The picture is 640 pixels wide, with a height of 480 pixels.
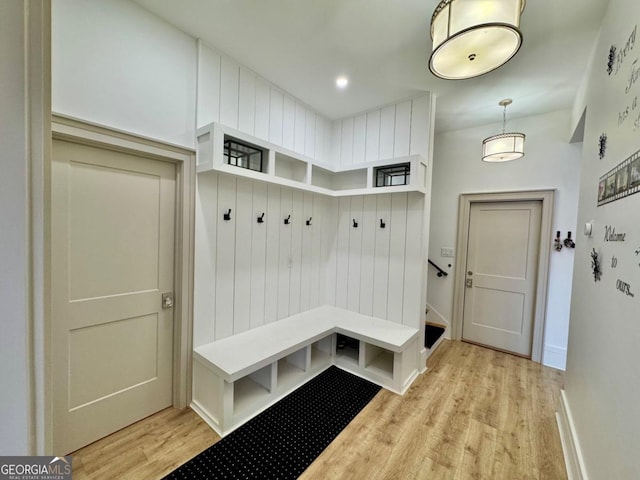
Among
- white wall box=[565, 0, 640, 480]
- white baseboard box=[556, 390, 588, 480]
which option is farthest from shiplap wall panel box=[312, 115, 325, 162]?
white baseboard box=[556, 390, 588, 480]

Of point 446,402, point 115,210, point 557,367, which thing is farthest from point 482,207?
point 115,210

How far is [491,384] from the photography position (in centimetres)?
266

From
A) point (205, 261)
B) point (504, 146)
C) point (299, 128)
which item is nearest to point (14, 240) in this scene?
point (205, 261)

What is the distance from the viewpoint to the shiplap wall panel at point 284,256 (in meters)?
2.87

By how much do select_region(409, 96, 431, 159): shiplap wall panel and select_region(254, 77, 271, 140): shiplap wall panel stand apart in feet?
4.91

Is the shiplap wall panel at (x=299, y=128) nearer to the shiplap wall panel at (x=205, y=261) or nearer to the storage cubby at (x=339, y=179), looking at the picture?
the storage cubby at (x=339, y=179)

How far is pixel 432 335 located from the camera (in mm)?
3504

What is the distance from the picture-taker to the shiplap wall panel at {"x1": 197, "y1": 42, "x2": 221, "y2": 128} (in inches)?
82.5

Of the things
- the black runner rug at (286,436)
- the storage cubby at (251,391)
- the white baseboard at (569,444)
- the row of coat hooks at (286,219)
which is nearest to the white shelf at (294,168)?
the row of coat hooks at (286,219)

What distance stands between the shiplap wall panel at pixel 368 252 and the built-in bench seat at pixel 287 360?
0.61 feet

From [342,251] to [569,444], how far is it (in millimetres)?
2455

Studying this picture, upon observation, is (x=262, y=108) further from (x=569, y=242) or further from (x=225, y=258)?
(x=569, y=242)

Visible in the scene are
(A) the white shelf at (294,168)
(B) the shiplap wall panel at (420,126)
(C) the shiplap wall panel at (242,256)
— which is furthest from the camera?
(B) the shiplap wall panel at (420,126)

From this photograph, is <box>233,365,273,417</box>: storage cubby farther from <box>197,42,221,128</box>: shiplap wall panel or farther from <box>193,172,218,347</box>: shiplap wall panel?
<box>197,42,221,128</box>: shiplap wall panel
